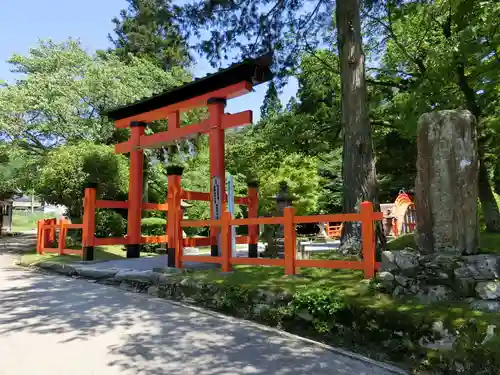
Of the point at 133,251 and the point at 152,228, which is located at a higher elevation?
the point at 152,228

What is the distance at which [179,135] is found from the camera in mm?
11164

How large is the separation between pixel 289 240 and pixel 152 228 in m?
10.6

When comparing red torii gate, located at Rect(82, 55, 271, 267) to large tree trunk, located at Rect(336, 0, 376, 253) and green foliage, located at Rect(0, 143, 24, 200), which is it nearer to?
large tree trunk, located at Rect(336, 0, 376, 253)

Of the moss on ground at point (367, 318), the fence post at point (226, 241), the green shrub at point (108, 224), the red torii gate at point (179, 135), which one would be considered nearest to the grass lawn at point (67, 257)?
the red torii gate at point (179, 135)

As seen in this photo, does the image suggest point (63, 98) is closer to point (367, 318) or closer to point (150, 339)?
point (150, 339)

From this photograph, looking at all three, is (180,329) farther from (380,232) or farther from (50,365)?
(380,232)

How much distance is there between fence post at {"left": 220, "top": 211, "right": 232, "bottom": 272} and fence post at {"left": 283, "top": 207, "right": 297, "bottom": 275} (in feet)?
4.35

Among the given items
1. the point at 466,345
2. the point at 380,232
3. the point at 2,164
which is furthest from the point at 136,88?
the point at 466,345

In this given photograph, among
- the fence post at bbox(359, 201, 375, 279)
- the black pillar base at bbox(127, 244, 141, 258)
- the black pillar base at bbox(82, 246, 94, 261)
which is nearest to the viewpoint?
the fence post at bbox(359, 201, 375, 279)

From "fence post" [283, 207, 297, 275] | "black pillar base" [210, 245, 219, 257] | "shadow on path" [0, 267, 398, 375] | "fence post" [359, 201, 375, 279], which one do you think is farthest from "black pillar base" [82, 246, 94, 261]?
"fence post" [359, 201, 375, 279]

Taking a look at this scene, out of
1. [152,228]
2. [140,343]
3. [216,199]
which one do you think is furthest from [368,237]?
[152,228]

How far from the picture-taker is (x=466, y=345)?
3906 mm

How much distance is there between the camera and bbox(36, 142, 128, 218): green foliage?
13.9 meters

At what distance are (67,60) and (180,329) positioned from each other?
15.8 m
